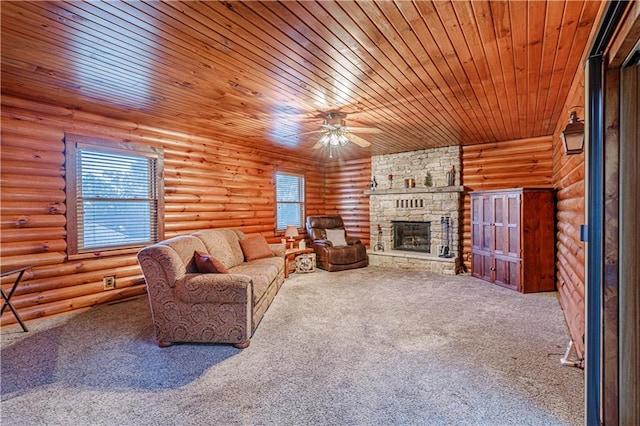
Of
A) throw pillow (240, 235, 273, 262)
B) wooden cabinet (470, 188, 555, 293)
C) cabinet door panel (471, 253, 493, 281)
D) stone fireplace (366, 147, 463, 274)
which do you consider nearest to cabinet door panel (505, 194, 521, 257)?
wooden cabinet (470, 188, 555, 293)

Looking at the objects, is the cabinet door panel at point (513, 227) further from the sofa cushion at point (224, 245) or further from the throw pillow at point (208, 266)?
the throw pillow at point (208, 266)

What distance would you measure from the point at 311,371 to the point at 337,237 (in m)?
4.32

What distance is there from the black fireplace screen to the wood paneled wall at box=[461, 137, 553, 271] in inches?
29.8

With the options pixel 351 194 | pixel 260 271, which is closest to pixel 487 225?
pixel 351 194

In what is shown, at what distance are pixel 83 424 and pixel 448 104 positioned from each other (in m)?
4.25

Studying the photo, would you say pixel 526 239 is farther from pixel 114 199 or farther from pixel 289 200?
pixel 114 199

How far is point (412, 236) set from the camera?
676cm

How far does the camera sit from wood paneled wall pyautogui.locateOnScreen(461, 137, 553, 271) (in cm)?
524

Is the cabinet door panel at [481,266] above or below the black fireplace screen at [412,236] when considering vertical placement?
below

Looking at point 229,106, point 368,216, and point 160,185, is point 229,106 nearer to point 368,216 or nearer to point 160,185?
point 160,185

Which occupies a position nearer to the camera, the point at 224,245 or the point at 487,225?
the point at 224,245

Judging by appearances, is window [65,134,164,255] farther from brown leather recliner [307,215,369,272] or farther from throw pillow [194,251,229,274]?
brown leather recliner [307,215,369,272]

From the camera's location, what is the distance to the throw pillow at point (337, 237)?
6436mm

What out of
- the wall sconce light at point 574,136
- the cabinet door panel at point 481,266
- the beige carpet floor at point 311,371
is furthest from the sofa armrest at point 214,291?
the cabinet door panel at point 481,266
